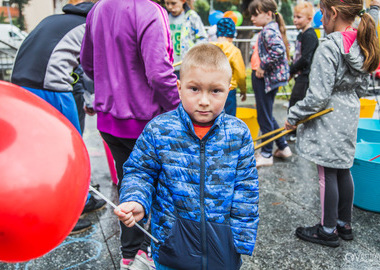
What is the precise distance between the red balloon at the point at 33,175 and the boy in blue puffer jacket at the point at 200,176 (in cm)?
46

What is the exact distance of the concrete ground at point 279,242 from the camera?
8.10 ft

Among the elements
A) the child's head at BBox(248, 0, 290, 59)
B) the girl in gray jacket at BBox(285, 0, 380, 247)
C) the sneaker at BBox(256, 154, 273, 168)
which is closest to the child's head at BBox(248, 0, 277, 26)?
the child's head at BBox(248, 0, 290, 59)

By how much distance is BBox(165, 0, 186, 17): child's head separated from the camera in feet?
12.6

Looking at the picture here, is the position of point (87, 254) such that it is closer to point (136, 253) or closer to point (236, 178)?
point (136, 253)

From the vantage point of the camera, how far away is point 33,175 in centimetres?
94

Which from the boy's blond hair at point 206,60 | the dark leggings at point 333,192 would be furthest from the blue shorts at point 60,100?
the dark leggings at point 333,192

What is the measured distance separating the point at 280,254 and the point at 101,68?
1.87 metres

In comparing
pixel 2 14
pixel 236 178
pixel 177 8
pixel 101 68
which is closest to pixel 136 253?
pixel 236 178

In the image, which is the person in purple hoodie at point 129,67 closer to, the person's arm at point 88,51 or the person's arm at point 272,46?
the person's arm at point 88,51

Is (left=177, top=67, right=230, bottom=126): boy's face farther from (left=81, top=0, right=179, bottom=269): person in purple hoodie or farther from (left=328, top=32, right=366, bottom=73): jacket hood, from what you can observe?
(left=328, top=32, right=366, bottom=73): jacket hood

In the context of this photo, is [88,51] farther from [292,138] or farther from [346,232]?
[292,138]

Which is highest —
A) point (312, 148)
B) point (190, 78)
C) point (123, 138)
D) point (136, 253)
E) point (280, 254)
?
point (190, 78)

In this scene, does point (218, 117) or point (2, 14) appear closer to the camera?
point (218, 117)

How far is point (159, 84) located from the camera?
191 cm
